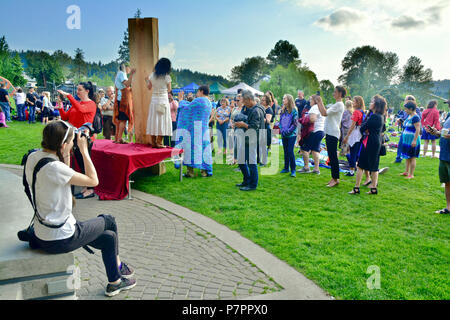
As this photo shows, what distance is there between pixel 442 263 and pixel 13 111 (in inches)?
1019

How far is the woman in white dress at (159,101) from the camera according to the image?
6531 millimetres

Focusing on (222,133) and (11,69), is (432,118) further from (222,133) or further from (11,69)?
(11,69)

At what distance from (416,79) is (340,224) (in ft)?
297

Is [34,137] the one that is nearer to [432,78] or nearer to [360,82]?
[360,82]

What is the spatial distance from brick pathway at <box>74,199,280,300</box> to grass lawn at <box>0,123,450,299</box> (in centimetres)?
57

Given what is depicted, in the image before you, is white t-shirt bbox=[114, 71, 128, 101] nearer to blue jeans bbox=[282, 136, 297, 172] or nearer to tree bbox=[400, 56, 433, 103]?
blue jeans bbox=[282, 136, 297, 172]

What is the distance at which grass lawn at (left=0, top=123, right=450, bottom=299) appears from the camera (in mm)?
3514

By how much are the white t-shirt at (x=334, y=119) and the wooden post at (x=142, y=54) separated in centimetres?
426

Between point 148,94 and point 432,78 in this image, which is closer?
point 148,94

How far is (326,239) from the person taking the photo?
4.50 metres

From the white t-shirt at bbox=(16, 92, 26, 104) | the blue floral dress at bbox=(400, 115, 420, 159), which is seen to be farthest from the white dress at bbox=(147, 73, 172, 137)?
the white t-shirt at bbox=(16, 92, 26, 104)
